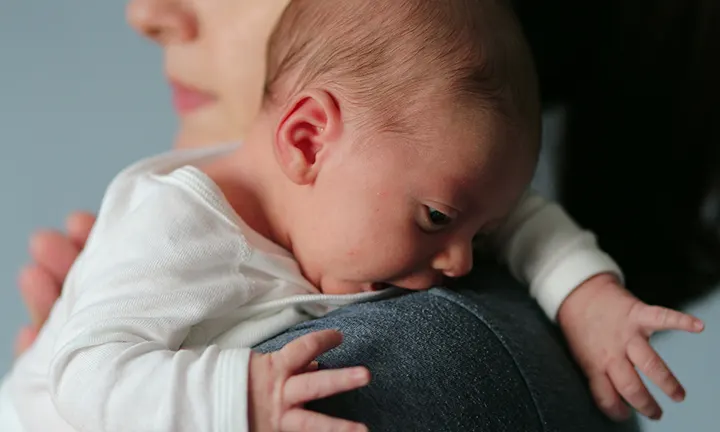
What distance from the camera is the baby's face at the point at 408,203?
2.81ft

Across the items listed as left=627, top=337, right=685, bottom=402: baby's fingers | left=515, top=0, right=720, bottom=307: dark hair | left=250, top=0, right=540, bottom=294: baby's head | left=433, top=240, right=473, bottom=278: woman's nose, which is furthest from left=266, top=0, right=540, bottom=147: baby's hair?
left=515, top=0, right=720, bottom=307: dark hair

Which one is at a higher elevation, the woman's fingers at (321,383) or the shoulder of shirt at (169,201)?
the shoulder of shirt at (169,201)

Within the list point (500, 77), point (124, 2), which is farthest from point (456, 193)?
point (124, 2)

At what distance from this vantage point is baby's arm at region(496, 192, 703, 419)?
92cm

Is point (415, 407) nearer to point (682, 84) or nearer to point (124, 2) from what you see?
point (682, 84)

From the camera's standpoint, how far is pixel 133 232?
820 millimetres

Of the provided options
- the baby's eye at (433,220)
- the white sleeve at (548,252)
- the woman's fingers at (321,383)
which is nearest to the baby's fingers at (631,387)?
the white sleeve at (548,252)

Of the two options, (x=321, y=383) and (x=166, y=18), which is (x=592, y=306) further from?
(x=166, y=18)

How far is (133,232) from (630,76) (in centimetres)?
81


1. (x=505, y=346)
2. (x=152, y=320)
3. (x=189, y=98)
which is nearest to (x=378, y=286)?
(x=505, y=346)

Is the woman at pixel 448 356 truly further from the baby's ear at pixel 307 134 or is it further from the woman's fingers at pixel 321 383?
the baby's ear at pixel 307 134

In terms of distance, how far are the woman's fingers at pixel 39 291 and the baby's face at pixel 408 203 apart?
48 cm

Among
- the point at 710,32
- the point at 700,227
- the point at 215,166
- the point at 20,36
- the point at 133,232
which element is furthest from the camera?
the point at 20,36

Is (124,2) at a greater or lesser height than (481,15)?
lesser
